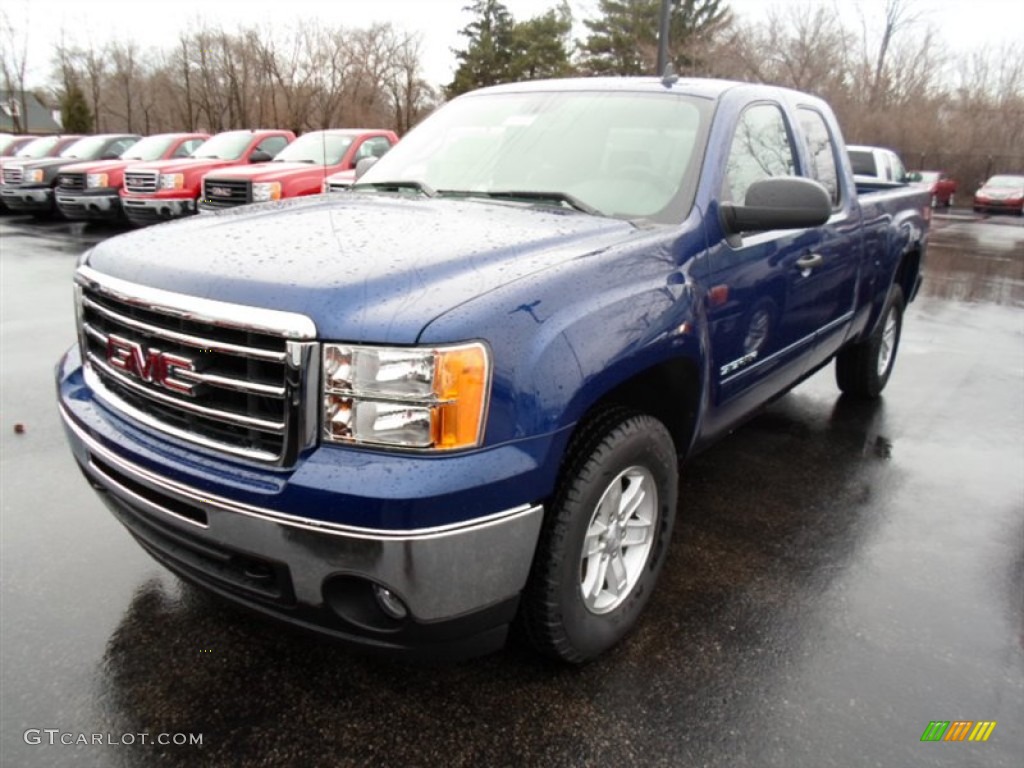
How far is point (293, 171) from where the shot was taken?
1125 centimetres

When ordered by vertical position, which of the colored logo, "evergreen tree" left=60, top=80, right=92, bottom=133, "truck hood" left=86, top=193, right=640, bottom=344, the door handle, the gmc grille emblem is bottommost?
the colored logo

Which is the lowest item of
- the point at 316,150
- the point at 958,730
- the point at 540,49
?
the point at 958,730

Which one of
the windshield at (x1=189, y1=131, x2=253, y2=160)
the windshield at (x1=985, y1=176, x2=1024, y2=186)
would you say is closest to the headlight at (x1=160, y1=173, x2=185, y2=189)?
the windshield at (x1=189, y1=131, x2=253, y2=160)

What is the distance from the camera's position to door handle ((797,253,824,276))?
3482 mm

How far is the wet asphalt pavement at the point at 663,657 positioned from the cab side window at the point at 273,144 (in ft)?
36.3

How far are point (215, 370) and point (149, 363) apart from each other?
287 millimetres

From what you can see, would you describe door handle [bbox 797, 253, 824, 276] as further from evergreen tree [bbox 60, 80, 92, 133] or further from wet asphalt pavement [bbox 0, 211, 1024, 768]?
evergreen tree [bbox 60, 80, 92, 133]

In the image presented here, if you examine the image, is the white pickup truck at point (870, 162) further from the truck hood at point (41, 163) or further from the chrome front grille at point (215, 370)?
the truck hood at point (41, 163)

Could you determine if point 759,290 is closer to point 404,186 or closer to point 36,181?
point 404,186

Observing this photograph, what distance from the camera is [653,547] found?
2.73m

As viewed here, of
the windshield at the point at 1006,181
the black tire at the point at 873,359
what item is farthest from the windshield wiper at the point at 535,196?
the windshield at the point at 1006,181

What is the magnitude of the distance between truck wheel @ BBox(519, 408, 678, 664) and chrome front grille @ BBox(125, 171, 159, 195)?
501 inches

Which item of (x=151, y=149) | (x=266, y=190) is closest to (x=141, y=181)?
(x=151, y=149)

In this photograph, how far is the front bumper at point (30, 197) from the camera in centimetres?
1583
